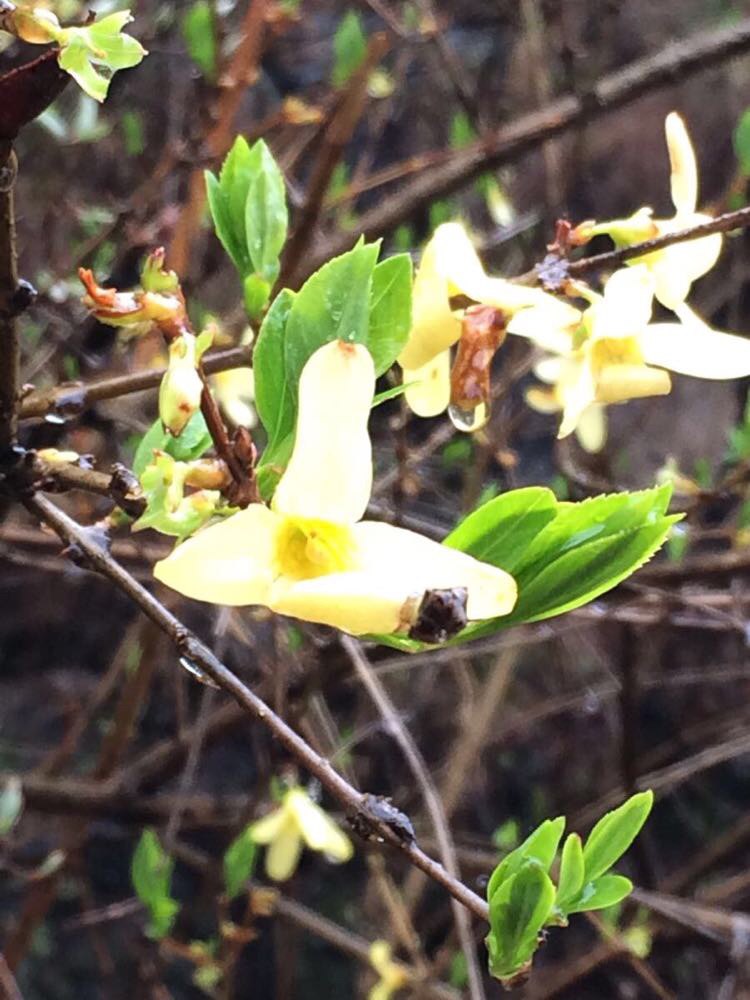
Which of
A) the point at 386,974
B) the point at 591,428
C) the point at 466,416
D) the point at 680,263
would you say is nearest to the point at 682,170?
the point at 680,263

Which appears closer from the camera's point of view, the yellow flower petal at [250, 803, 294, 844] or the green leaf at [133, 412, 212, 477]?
the green leaf at [133, 412, 212, 477]

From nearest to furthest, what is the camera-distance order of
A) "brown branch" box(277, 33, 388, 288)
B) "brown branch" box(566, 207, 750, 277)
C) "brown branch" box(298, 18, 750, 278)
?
"brown branch" box(566, 207, 750, 277) → "brown branch" box(277, 33, 388, 288) → "brown branch" box(298, 18, 750, 278)

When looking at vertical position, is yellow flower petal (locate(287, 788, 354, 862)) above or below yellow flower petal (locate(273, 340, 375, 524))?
below

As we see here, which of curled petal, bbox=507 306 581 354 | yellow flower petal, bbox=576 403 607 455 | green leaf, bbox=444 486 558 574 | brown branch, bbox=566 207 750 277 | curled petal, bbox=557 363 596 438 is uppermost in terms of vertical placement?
brown branch, bbox=566 207 750 277

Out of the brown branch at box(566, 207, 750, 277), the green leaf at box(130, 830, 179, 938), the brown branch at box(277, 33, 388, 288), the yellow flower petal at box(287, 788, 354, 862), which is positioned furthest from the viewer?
the yellow flower petal at box(287, 788, 354, 862)

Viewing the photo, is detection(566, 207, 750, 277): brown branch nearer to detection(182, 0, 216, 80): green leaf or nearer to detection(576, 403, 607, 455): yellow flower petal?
detection(576, 403, 607, 455): yellow flower petal

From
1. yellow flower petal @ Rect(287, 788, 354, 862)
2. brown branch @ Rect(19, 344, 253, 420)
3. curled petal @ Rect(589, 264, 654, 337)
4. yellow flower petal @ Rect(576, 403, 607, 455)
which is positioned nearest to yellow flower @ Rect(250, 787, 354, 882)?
yellow flower petal @ Rect(287, 788, 354, 862)
